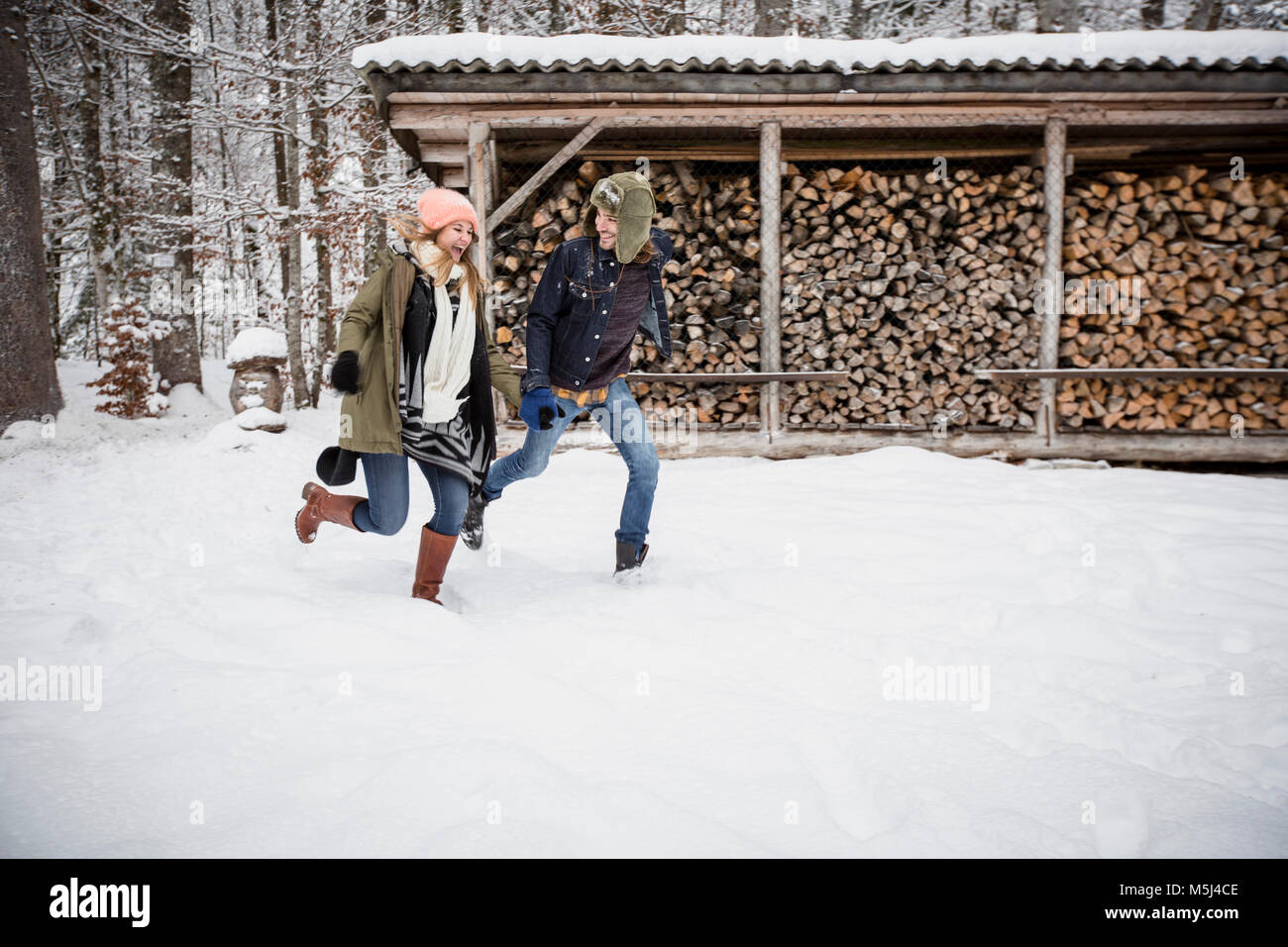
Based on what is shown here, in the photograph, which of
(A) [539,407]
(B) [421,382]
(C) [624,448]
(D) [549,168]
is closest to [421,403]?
(B) [421,382]

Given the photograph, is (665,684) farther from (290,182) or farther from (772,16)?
(772,16)

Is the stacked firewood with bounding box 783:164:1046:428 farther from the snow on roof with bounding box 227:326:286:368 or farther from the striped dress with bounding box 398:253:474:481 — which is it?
the snow on roof with bounding box 227:326:286:368

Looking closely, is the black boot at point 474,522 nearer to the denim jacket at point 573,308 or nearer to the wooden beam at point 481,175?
the denim jacket at point 573,308

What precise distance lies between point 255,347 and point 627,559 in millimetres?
5393

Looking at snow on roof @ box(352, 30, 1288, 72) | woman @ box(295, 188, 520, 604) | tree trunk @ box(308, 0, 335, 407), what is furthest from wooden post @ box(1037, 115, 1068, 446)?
tree trunk @ box(308, 0, 335, 407)

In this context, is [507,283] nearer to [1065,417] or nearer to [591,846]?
[1065,417]

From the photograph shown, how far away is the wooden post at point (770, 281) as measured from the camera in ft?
21.8

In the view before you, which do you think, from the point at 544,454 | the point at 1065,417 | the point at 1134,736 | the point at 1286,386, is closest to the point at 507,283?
the point at 544,454

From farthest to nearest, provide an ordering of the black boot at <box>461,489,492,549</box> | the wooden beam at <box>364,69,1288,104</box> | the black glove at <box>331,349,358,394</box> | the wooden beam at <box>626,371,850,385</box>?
the wooden beam at <box>626,371,850,385</box> → the wooden beam at <box>364,69,1288,104</box> → the black boot at <box>461,489,492,549</box> → the black glove at <box>331,349,358,394</box>

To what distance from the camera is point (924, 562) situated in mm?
3914

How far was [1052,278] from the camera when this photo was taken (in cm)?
676

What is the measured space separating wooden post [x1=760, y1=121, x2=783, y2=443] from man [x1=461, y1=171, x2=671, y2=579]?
3.23 metres

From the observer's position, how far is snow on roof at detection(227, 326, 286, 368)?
23.9 feet

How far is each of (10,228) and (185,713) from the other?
6.49 meters
